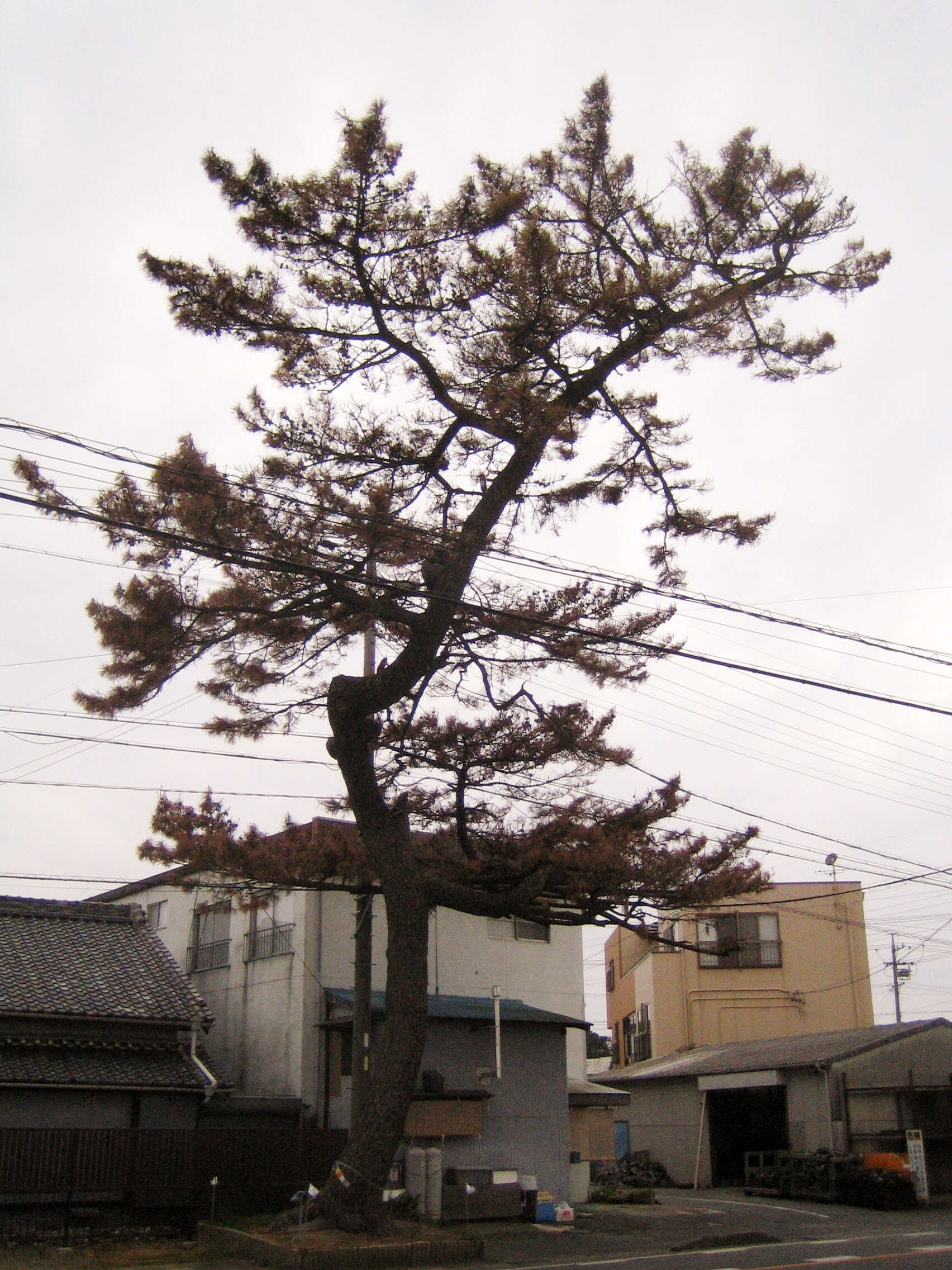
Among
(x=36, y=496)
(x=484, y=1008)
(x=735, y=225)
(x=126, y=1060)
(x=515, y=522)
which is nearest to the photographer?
(x=36, y=496)

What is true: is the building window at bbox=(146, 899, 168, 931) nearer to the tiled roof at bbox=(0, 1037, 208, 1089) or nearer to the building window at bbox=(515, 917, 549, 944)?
the tiled roof at bbox=(0, 1037, 208, 1089)

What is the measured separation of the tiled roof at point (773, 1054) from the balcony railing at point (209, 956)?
1167 centimetres

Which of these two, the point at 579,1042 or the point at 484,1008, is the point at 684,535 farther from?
the point at 579,1042

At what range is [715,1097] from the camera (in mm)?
28078

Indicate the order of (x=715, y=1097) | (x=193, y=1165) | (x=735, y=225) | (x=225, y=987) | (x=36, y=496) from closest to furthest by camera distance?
(x=36, y=496), (x=735, y=225), (x=193, y=1165), (x=225, y=987), (x=715, y=1097)

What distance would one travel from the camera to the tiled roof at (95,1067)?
16.9 meters

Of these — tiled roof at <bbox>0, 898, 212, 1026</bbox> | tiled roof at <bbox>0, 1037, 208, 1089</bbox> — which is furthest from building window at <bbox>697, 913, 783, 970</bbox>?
tiled roof at <bbox>0, 1037, 208, 1089</bbox>

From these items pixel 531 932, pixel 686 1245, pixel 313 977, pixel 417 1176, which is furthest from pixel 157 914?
pixel 686 1245

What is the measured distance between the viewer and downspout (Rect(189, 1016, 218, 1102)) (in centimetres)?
1797

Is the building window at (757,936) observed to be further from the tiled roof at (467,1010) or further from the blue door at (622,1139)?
the tiled roof at (467,1010)

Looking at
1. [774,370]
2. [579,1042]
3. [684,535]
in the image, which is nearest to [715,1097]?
[579,1042]

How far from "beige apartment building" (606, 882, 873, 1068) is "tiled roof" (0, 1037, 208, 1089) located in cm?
1947

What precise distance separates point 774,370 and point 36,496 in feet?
31.8

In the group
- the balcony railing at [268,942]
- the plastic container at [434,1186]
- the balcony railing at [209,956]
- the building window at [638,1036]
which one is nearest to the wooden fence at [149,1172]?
the plastic container at [434,1186]
